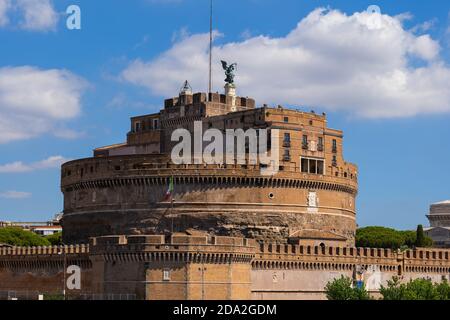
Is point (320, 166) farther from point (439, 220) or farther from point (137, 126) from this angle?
point (439, 220)

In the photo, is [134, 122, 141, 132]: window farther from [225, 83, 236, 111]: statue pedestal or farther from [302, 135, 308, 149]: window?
[302, 135, 308, 149]: window

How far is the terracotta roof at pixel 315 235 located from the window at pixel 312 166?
15.9 feet

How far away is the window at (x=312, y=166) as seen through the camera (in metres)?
83.9

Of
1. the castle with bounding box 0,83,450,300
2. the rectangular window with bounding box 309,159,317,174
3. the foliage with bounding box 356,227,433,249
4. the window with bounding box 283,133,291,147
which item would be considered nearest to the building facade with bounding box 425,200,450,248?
the foliage with bounding box 356,227,433,249

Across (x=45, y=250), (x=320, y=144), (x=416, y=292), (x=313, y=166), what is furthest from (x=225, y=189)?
(x=416, y=292)

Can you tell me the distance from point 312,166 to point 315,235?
5.97 metres

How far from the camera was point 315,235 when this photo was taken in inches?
3226

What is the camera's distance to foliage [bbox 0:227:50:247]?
356ft

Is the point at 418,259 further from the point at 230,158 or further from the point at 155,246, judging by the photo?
the point at 155,246

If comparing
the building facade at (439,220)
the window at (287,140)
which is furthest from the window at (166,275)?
the building facade at (439,220)

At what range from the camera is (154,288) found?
61000 millimetres

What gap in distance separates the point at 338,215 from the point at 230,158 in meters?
11.1

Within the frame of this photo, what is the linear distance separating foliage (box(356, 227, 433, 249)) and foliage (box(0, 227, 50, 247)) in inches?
1326
